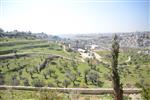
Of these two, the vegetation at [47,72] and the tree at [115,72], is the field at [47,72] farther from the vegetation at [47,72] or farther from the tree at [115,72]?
the tree at [115,72]

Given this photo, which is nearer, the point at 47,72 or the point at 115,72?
the point at 115,72

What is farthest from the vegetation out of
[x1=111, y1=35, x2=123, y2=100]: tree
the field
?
[x1=111, y1=35, x2=123, y2=100]: tree

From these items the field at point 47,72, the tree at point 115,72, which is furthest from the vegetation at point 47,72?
the tree at point 115,72

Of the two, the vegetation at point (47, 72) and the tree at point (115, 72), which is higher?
the tree at point (115, 72)

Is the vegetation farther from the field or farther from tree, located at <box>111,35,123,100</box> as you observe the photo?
tree, located at <box>111,35,123,100</box>

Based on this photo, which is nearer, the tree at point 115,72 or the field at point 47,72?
the tree at point 115,72

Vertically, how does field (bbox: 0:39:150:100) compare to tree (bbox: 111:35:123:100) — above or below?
below

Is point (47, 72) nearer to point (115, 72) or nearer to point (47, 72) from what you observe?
point (47, 72)

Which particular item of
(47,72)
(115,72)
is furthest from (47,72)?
(115,72)

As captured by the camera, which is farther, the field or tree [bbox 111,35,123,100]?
the field

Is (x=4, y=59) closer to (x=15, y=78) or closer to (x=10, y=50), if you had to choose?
(x=10, y=50)

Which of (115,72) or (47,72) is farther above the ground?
(115,72)

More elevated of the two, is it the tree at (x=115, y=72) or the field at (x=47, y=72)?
the tree at (x=115, y=72)

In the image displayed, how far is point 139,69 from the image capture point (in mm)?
36500
